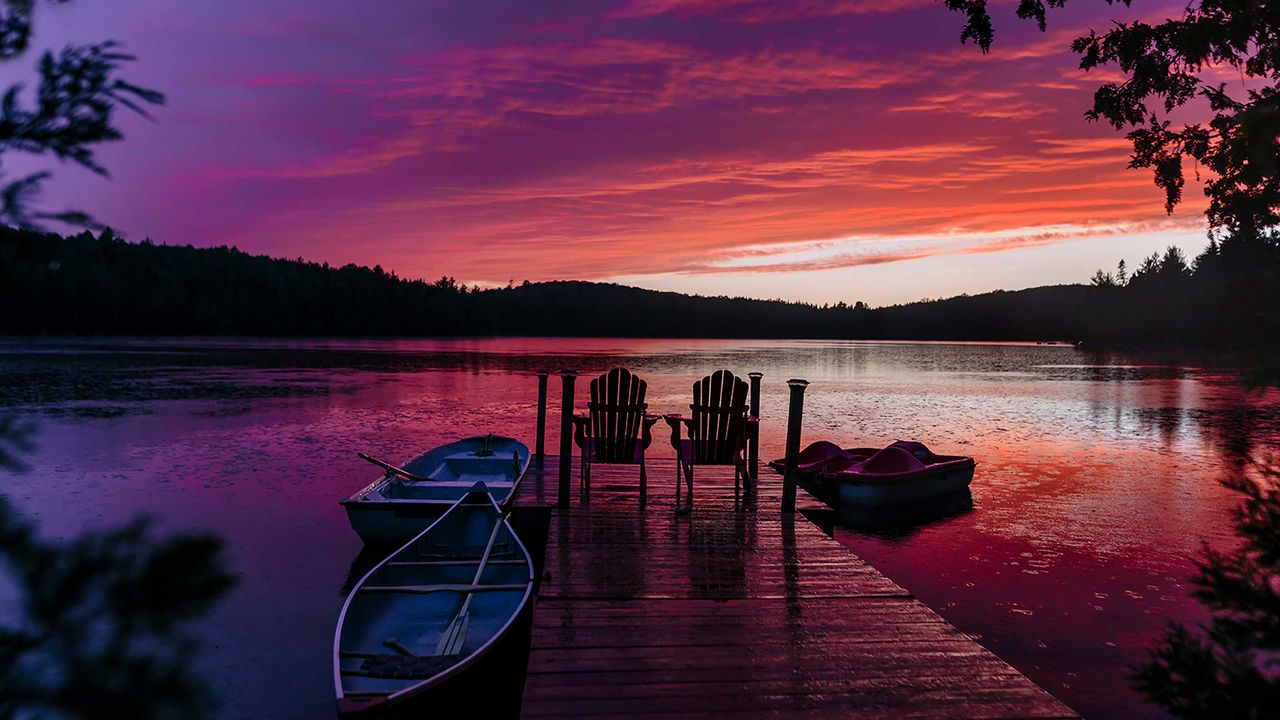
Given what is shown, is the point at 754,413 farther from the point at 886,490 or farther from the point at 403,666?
the point at 403,666

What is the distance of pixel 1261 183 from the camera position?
11945 millimetres

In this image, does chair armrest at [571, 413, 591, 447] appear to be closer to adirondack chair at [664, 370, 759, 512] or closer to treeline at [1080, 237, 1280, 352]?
adirondack chair at [664, 370, 759, 512]

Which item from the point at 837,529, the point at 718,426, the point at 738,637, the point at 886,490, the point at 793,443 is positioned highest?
the point at 718,426

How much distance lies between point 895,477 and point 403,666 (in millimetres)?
9460

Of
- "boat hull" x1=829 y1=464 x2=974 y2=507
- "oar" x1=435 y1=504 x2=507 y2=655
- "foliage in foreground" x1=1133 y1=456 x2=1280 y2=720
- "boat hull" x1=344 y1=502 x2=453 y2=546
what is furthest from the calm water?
"oar" x1=435 y1=504 x2=507 y2=655

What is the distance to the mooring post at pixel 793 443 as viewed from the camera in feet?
24.0

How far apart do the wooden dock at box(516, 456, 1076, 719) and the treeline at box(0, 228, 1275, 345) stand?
73056mm

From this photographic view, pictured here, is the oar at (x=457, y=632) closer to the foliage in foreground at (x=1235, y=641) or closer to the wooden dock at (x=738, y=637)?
the wooden dock at (x=738, y=637)

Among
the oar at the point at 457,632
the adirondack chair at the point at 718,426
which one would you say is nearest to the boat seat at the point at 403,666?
the oar at the point at 457,632

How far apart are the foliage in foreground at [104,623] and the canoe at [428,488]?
6939 millimetres

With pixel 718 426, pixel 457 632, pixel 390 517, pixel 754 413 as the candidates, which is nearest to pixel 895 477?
pixel 754 413

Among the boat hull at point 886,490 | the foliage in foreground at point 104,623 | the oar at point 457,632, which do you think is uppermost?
the foliage in foreground at point 104,623

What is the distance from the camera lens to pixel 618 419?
7.76 meters

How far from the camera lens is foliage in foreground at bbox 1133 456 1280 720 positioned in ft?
5.50
